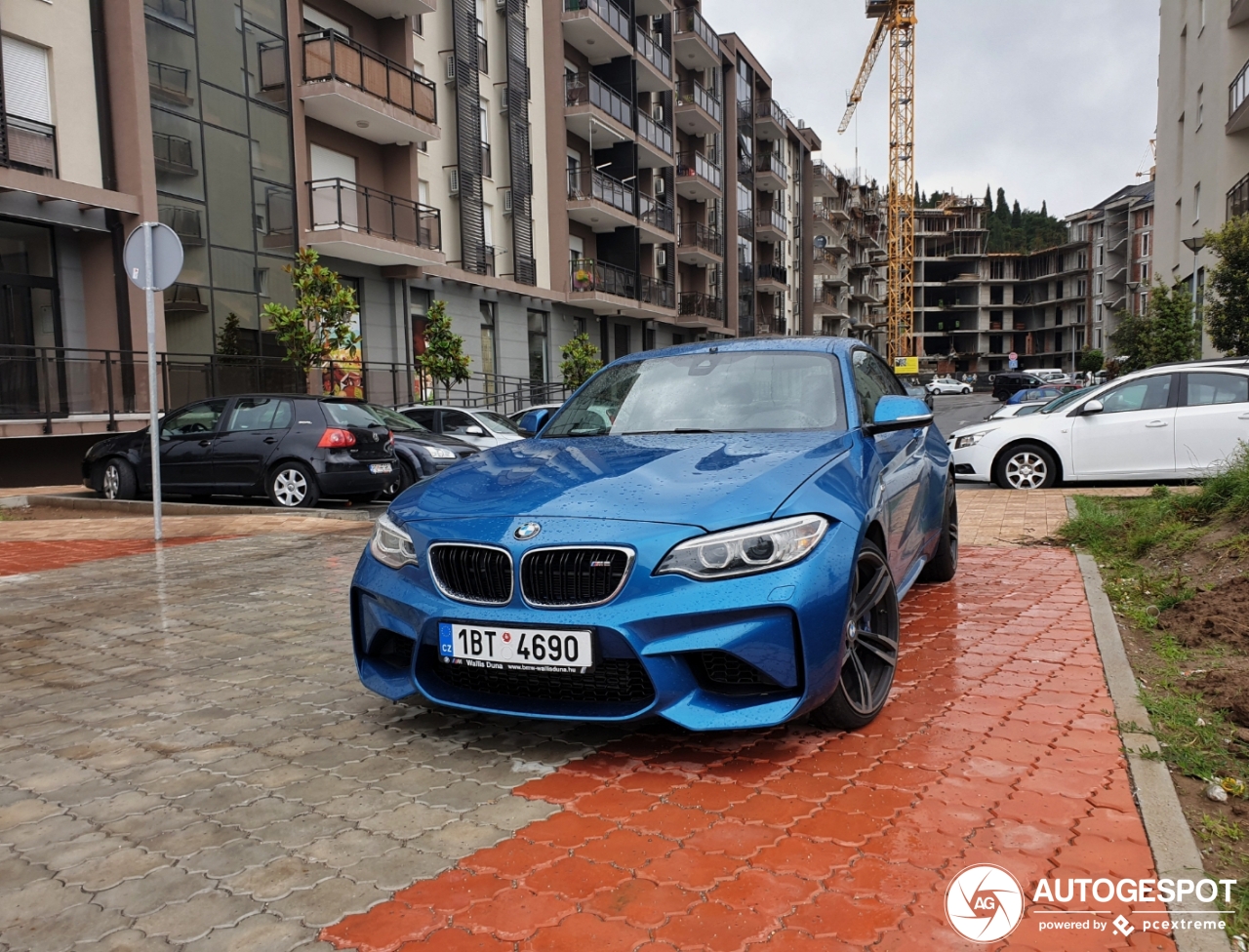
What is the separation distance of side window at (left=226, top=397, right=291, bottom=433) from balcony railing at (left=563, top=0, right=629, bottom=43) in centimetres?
2564

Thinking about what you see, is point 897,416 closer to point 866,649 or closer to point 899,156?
point 866,649

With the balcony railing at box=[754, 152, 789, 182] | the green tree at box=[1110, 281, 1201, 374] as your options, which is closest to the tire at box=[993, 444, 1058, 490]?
the green tree at box=[1110, 281, 1201, 374]

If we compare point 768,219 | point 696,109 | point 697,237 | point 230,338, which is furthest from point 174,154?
point 768,219

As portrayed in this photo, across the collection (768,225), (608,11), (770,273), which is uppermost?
(608,11)

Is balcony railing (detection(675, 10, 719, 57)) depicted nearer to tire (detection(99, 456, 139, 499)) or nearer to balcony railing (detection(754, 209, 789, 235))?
balcony railing (detection(754, 209, 789, 235))

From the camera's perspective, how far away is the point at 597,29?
33.5 meters

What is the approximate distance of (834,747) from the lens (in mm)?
3523

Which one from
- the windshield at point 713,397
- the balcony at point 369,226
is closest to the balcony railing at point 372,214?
the balcony at point 369,226

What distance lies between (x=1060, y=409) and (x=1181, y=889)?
10.6 meters

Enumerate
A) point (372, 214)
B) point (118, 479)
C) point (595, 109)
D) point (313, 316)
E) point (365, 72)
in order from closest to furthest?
point (118, 479) → point (313, 316) → point (365, 72) → point (372, 214) → point (595, 109)

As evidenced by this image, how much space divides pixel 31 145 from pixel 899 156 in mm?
99849

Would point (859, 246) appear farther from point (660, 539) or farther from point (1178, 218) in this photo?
point (660, 539)

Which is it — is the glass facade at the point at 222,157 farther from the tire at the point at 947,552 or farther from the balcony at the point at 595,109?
the tire at the point at 947,552

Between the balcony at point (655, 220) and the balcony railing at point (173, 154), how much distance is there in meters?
20.2
